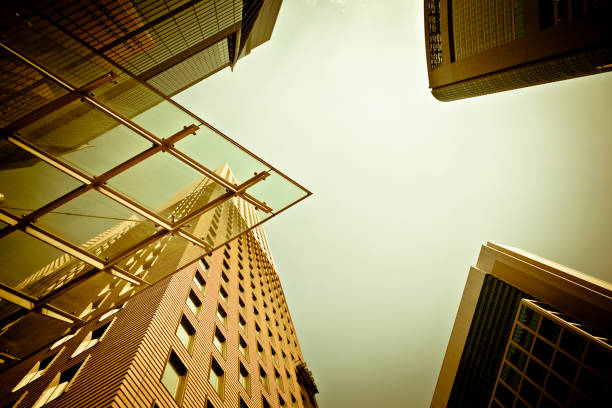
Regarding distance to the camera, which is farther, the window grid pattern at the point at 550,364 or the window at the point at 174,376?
the window grid pattern at the point at 550,364

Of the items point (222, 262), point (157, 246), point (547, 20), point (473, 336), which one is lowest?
point (473, 336)

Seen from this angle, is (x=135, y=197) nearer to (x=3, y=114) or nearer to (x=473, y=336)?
(x=3, y=114)

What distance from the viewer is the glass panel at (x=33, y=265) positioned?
4.04 m

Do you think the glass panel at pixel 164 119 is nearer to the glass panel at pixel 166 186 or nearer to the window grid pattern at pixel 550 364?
the glass panel at pixel 166 186

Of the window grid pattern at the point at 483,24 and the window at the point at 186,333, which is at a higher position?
the window grid pattern at the point at 483,24

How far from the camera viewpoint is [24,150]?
11.9 feet

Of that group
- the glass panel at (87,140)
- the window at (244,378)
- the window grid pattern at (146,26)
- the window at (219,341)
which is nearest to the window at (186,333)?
the window at (219,341)

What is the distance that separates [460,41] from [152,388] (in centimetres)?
6255

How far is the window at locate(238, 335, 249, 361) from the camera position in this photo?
1479 centimetres

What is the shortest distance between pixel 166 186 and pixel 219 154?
3.90 feet

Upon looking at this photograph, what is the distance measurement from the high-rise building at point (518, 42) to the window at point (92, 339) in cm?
5119

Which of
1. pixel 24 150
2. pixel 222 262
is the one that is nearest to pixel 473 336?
pixel 222 262

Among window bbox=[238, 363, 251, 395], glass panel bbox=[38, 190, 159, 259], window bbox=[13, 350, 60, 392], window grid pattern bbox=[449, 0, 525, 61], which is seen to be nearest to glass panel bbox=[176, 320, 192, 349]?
window bbox=[238, 363, 251, 395]

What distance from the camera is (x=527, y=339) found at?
26.4 m
